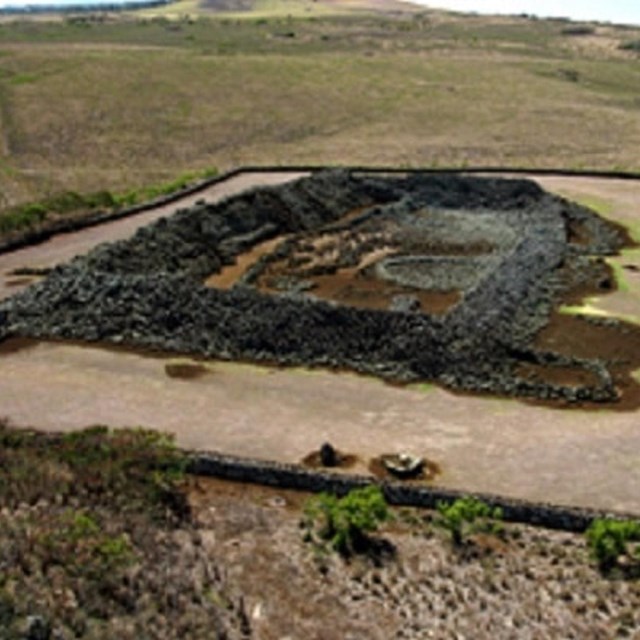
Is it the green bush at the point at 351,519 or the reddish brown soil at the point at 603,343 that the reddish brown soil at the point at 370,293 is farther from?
the green bush at the point at 351,519

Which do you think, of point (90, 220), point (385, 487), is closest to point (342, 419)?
point (385, 487)

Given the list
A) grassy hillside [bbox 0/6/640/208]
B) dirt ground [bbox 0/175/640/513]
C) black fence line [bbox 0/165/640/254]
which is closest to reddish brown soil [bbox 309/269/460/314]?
dirt ground [bbox 0/175/640/513]

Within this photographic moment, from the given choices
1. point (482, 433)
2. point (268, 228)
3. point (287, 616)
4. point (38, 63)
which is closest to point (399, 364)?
point (482, 433)

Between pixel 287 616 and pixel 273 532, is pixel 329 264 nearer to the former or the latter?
pixel 273 532

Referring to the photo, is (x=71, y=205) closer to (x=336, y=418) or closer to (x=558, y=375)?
(x=336, y=418)

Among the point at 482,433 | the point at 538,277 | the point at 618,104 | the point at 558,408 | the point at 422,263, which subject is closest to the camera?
the point at 482,433
